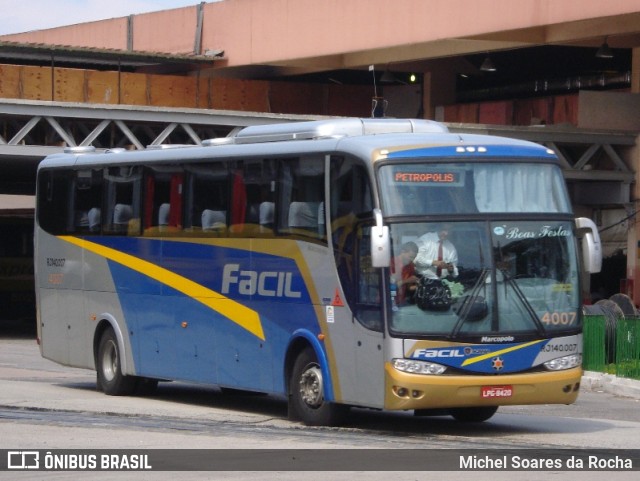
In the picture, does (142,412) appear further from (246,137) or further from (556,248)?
(556,248)

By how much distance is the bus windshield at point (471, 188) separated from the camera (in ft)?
47.4

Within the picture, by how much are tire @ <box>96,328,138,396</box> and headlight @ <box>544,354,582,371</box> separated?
7290 mm

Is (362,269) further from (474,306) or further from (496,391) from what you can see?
(496,391)

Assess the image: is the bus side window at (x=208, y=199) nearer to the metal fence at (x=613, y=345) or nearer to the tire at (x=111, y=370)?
the tire at (x=111, y=370)

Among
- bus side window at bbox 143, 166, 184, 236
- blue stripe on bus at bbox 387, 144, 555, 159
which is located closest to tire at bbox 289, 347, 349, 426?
blue stripe on bus at bbox 387, 144, 555, 159

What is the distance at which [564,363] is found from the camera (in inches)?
583

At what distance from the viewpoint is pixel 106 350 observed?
2025 cm

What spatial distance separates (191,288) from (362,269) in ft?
13.0

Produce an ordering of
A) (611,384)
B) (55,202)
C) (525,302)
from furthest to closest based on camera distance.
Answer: (611,384) → (55,202) → (525,302)

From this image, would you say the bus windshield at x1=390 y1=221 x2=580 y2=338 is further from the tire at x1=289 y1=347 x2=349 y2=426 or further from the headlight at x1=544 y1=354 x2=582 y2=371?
the tire at x1=289 y1=347 x2=349 y2=426

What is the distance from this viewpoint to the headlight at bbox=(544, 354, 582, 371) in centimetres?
1472

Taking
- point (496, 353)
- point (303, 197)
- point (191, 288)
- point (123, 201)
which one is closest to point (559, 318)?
point (496, 353)
